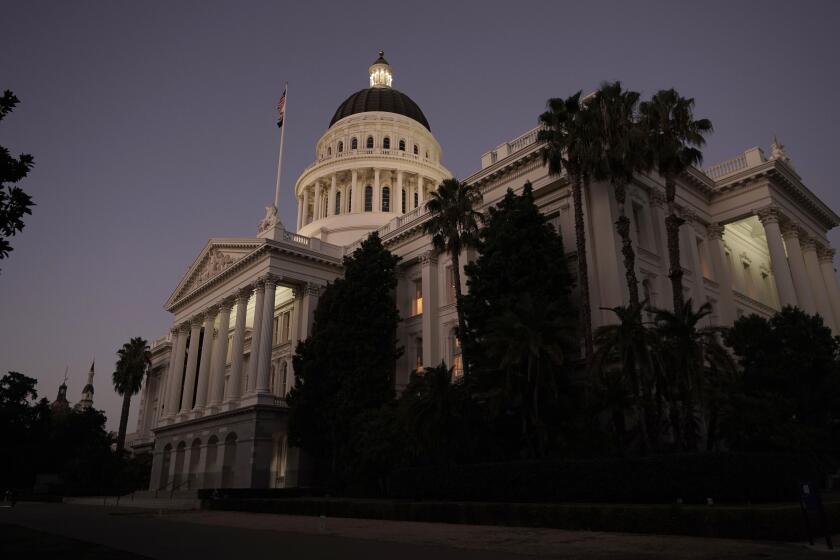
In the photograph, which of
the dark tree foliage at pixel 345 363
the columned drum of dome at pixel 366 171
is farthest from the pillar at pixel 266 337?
the columned drum of dome at pixel 366 171

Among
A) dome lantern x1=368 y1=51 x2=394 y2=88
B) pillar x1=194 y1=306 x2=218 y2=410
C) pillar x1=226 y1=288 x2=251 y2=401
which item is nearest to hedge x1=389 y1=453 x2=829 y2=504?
pillar x1=226 y1=288 x2=251 y2=401

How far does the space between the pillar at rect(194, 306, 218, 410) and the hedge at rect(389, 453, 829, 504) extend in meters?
31.9

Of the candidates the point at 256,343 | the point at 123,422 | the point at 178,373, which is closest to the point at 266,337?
the point at 256,343

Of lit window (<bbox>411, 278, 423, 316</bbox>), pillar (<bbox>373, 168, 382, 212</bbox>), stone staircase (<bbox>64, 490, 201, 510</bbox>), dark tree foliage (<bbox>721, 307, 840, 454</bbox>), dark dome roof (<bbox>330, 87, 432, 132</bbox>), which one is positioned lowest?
stone staircase (<bbox>64, 490, 201, 510</bbox>)

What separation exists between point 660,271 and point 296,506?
22431mm

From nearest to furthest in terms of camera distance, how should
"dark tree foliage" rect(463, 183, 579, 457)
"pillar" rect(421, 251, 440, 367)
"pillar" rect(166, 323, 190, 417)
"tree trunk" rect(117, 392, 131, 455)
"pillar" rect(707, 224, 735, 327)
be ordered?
"dark tree foliage" rect(463, 183, 579, 457), "pillar" rect(707, 224, 735, 327), "pillar" rect(421, 251, 440, 367), "pillar" rect(166, 323, 190, 417), "tree trunk" rect(117, 392, 131, 455)

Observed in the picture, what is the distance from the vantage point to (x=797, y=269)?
3722 centimetres

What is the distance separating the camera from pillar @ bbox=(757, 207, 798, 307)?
3497 centimetres

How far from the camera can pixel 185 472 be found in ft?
163

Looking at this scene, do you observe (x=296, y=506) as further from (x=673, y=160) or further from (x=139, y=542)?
(x=673, y=160)

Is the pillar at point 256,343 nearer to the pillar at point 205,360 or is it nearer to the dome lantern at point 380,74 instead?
the pillar at point 205,360

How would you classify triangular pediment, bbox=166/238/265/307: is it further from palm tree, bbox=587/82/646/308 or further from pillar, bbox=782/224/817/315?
pillar, bbox=782/224/817/315

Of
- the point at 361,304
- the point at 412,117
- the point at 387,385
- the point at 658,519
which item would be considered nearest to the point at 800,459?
the point at 658,519

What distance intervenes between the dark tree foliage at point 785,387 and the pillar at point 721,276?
338 inches
